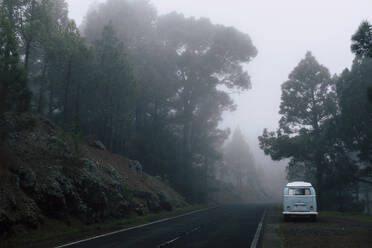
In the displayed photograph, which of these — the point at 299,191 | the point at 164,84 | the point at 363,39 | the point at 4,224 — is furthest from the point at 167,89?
the point at 4,224

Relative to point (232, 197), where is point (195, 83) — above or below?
above

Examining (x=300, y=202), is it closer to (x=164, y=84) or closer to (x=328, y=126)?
(x=328, y=126)

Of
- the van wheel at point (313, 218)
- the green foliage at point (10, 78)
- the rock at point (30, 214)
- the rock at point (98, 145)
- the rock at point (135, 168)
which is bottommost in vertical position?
the van wheel at point (313, 218)

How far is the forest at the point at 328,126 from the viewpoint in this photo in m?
32.5

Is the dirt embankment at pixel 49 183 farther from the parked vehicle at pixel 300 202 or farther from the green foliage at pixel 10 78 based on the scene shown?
the parked vehicle at pixel 300 202

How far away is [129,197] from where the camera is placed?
26.7m

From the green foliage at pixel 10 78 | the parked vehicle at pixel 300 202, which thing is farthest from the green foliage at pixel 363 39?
the green foliage at pixel 10 78

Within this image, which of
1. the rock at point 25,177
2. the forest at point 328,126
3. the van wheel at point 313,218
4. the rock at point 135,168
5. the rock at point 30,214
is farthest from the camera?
the rock at point 135,168

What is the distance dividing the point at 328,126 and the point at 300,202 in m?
14.8

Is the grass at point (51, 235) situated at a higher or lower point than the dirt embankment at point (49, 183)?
lower

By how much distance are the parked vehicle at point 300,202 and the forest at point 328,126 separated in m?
11.5

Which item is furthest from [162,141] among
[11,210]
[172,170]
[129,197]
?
[11,210]

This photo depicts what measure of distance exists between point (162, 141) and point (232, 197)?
37.1 m

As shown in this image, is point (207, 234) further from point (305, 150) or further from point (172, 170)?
point (172, 170)
